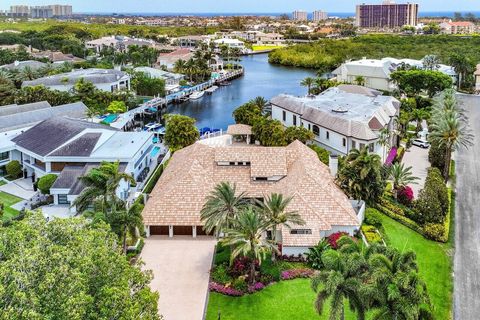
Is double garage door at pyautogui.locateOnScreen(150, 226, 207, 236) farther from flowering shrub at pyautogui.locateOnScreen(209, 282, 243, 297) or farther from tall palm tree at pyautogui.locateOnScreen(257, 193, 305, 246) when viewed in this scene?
flowering shrub at pyautogui.locateOnScreen(209, 282, 243, 297)

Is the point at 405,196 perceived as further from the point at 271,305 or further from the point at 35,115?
the point at 35,115

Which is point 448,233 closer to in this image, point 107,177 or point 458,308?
point 458,308

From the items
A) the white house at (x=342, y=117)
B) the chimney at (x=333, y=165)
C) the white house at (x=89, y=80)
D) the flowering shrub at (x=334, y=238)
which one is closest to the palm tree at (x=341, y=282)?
the flowering shrub at (x=334, y=238)

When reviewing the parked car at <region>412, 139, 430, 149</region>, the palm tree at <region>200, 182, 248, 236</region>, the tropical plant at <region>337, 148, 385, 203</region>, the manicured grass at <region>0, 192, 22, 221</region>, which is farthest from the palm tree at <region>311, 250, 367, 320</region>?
the parked car at <region>412, 139, 430, 149</region>

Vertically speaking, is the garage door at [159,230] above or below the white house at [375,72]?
below

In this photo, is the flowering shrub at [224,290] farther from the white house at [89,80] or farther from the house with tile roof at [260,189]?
the white house at [89,80]

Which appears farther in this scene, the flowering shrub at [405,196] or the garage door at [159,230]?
the flowering shrub at [405,196]
